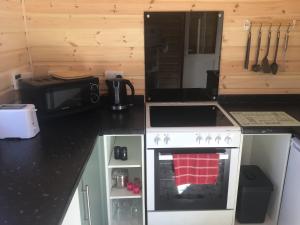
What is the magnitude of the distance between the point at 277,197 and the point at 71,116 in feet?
5.08

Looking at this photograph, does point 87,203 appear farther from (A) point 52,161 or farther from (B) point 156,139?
(B) point 156,139

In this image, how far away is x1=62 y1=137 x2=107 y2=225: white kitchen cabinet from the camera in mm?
1107

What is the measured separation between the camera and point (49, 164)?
120cm

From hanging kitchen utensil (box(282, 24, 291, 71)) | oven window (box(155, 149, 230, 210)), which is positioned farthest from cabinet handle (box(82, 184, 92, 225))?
hanging kitchen utensil (box(282, 24, 291, 71))

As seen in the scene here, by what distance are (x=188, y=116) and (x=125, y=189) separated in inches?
26.6

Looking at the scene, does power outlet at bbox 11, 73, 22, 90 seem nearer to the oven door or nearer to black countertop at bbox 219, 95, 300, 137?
the oven door

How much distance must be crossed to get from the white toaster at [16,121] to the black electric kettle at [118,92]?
0.62 m

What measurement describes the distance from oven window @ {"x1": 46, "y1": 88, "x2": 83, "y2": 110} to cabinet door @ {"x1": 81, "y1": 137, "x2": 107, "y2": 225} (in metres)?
0.36

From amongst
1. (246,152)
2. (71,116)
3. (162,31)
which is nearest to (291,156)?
(246,152)

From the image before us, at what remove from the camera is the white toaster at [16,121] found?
1416mm

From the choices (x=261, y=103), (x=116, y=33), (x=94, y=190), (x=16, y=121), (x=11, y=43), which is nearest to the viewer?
(x=16, y=121)

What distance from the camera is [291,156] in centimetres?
175

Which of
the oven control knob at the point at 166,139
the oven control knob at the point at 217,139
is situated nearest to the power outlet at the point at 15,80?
the oven control knob at the point at 166,139

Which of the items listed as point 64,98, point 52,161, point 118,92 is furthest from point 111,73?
point 52,161
